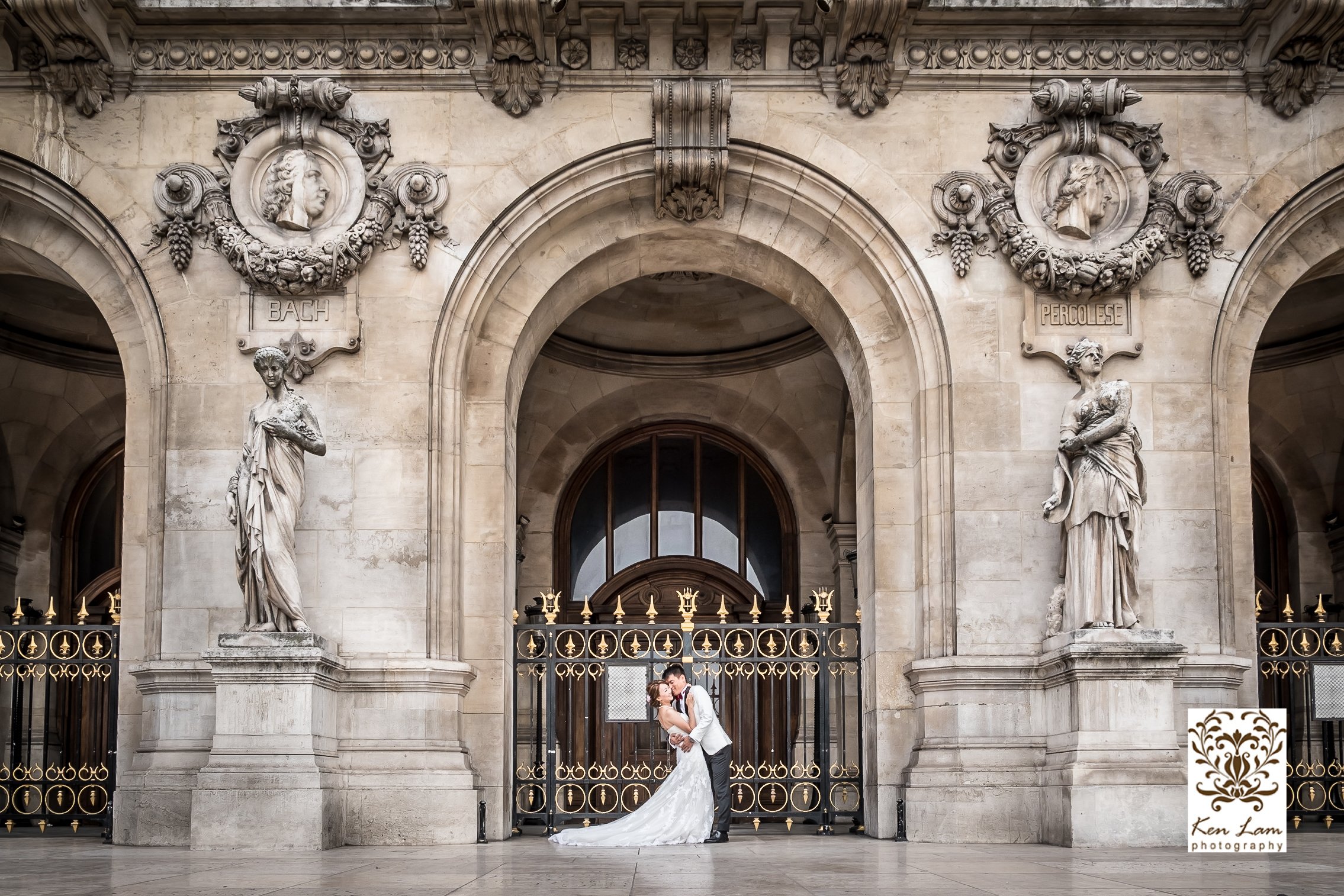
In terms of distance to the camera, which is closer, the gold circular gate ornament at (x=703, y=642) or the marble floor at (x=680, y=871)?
the marble floor at (x=680, y=871)

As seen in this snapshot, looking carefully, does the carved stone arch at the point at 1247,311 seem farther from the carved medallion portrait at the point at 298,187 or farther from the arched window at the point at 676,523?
the carved medallion portrait at the point at 298,187

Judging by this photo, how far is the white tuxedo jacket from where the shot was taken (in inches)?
563

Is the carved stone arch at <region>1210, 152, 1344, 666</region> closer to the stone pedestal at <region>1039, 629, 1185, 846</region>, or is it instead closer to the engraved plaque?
the engraved plaque

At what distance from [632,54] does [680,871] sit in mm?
8216

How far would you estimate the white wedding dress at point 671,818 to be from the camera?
13570 mm

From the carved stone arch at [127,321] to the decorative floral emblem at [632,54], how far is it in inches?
187

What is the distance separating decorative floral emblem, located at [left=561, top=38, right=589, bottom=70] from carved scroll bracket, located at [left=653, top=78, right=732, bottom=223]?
30.7 inches

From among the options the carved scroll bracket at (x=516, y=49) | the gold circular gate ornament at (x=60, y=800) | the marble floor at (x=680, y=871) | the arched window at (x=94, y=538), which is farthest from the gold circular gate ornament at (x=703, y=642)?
the arched window at (x=94, y=538)

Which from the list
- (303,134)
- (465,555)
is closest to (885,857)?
(465,555)

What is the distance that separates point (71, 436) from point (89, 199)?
7.90 m

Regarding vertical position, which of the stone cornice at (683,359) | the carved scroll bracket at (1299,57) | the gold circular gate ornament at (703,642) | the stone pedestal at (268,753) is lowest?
the stone pedestal at (268,753)

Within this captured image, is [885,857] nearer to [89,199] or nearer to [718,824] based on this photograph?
[718,824]

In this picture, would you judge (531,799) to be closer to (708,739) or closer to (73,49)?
(708,739)

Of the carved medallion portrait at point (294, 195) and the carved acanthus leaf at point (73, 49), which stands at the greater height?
the carved acanthus leaf at point (73, 49)
